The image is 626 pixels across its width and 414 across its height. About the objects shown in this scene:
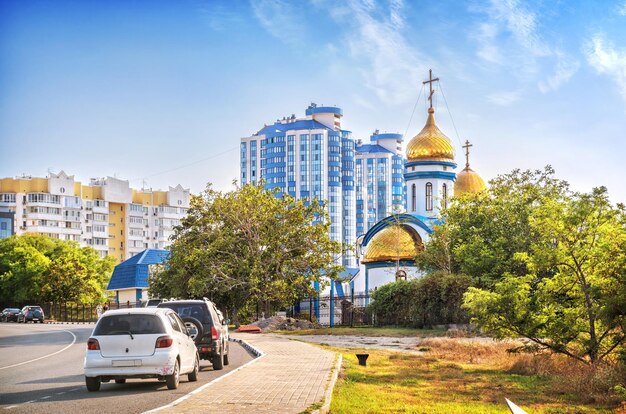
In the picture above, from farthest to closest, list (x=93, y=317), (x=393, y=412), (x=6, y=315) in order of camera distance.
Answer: (x=93, y=317) < (x=6, y=315) < (x=393, y=412)

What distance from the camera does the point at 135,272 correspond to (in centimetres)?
8288

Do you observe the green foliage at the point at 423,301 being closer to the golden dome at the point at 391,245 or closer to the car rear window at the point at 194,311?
the golden dome at the point at 391,245

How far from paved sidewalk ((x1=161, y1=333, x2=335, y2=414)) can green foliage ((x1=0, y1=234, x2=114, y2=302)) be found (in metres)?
65.7

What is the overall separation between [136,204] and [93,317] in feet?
243

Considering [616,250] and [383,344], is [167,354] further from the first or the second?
[383,344]

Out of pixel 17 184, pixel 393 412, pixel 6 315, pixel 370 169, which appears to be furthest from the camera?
pixel 370 169

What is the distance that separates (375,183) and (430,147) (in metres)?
120

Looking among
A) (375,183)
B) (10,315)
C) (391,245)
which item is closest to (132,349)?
(391,245)

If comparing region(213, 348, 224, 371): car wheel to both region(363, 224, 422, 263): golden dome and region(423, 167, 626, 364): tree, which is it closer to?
region(423, 167, 626, 364): tree

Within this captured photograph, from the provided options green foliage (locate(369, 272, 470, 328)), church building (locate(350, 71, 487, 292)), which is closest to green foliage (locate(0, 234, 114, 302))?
church building (locate(350, 71, 487, 292))

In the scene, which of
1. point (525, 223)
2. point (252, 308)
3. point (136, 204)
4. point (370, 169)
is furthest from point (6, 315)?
point (370, 169)

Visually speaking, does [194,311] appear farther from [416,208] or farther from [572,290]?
[416,208]

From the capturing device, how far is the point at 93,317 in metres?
88.2

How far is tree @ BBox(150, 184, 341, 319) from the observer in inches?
2028
